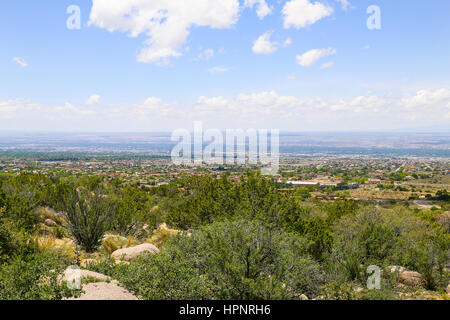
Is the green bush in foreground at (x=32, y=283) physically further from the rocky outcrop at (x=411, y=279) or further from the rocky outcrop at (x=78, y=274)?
the rocky outcrop at (x=411, y=279)

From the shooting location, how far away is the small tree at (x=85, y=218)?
12.5 meters

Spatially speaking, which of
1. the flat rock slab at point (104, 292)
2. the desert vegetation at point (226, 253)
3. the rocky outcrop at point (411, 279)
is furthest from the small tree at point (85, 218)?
the rocky outcrop at point (411, 279)

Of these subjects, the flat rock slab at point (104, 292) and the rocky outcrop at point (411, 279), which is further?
the rocky outcrop at point (411, 279)

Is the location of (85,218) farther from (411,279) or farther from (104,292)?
(411,279)

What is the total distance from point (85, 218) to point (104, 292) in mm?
7630

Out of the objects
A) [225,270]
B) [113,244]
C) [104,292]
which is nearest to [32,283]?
[104,292]

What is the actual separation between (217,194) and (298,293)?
23.8 feet

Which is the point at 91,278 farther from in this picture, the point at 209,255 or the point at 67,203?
the point at 67,203

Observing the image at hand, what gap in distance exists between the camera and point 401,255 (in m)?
11.3

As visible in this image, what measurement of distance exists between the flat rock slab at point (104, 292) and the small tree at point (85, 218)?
6939 millimetres

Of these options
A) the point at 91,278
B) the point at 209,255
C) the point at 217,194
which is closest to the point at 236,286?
the point at 209,255

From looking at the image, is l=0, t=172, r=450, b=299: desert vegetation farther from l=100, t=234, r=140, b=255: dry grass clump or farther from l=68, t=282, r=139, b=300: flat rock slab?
l=68, t=282, r=139, b=300: flat rock slab

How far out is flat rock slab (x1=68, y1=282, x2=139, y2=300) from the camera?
5652mm

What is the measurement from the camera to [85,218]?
41.2ft
